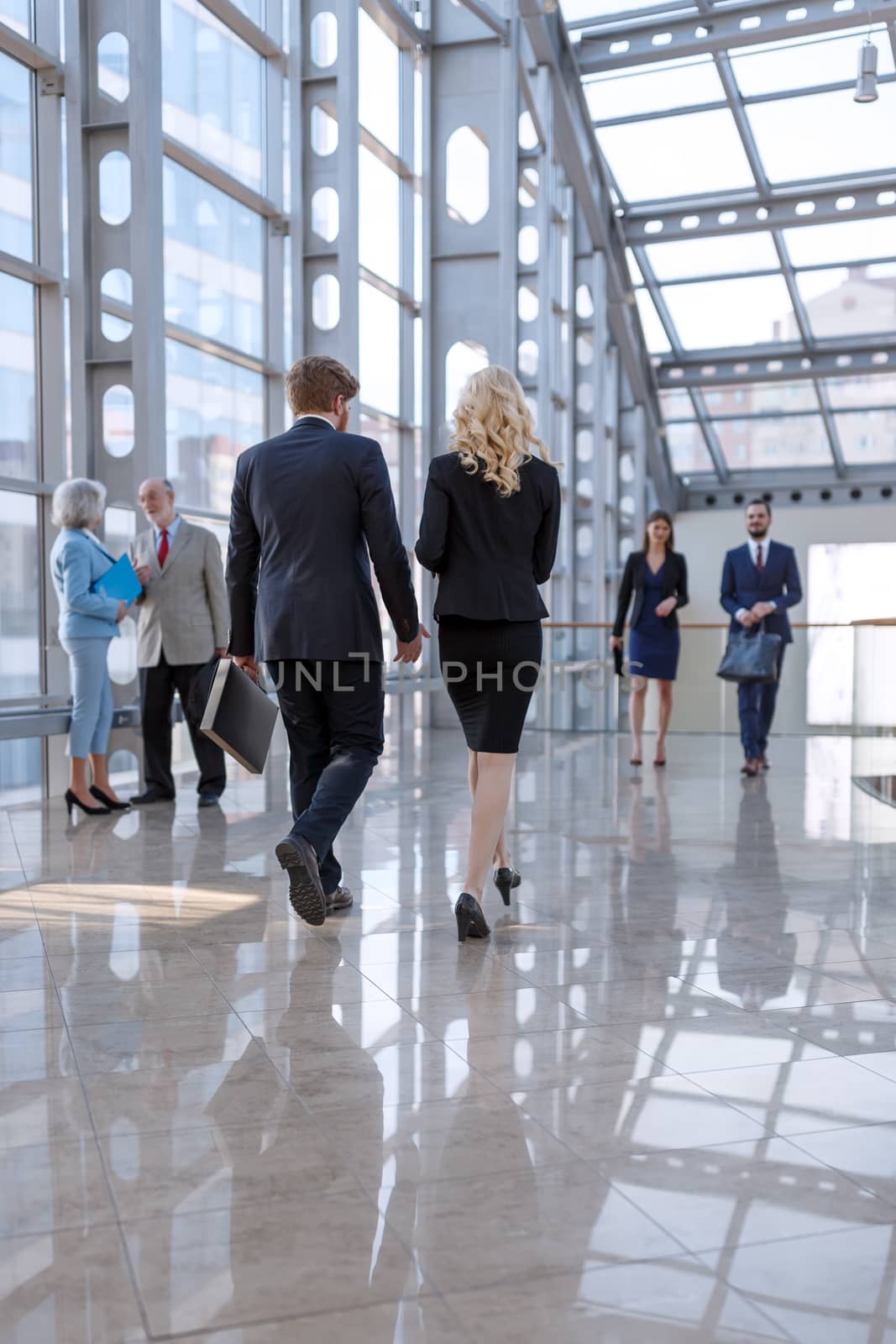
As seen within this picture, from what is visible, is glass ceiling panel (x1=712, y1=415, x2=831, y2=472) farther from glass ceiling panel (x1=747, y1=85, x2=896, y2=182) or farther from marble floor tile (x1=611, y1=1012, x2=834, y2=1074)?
marble floor tile (x1=611, y1=1012, x2=834, y2=1074)

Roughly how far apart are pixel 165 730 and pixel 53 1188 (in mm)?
4180

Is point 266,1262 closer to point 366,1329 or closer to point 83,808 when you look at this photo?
point 366,1329

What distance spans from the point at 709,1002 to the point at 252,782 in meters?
4.41

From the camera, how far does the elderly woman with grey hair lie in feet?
17.7

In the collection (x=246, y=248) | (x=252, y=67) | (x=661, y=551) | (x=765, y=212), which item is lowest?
(x=661, y=551)

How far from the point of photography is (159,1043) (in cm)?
252

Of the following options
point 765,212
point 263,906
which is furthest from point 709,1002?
point 765,212

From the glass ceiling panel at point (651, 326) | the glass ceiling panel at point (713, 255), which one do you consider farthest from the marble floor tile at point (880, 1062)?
the glass ceiling panel at point (651, 326)

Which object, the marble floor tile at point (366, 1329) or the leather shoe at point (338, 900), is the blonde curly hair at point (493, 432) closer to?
the leather shoe at point (338, 900)

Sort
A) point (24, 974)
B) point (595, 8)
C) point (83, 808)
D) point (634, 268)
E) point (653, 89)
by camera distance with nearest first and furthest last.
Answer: point (24, 974)
point (83, 808)
point (595, 8)
point (653, 89)
point (634, 268)

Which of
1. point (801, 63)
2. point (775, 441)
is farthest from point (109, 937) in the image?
point (775, 441)

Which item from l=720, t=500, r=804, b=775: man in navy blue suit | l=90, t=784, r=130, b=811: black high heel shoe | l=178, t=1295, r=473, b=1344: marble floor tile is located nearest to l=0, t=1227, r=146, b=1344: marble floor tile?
l=178, t=1295, r=473, b=1344: marble floor tile

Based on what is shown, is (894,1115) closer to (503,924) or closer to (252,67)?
(503,924)

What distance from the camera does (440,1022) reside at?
2.66 metres
